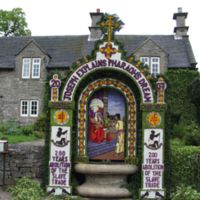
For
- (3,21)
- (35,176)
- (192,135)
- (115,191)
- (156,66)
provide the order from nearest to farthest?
1. (115,191)
2. (35,176)
3. (192,135)
4. (156,66)
5. (3,21)

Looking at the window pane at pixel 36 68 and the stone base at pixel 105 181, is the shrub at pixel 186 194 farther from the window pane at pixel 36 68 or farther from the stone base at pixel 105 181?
the window pane at pixel 36 68

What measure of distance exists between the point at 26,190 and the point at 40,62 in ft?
58.3

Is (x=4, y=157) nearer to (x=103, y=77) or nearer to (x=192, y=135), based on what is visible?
(x=103, y=77)

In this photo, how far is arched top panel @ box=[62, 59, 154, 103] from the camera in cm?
1476

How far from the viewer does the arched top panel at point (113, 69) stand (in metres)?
14.8

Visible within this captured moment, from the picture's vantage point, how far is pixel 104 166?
569 inches

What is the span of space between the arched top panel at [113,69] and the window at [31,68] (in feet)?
51.9

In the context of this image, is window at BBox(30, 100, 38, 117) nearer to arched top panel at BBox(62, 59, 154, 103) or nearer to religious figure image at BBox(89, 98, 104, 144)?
religious figure image at BBox(89, 98, 104, 144)

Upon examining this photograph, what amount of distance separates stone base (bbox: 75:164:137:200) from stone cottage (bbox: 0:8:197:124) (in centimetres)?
1529

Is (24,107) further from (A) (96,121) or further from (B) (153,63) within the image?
(A) (96,121)

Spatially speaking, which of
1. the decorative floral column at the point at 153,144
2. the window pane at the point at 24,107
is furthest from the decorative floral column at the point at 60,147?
the window pane at the point at 24,107

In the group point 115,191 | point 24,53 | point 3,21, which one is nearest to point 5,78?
point 24,53

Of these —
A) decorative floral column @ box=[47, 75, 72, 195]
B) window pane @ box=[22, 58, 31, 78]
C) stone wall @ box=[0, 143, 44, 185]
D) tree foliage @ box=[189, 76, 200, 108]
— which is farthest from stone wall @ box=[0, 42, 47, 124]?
decorative floral column @ box=[47, 75, 72, 195]

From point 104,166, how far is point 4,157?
3.89 meters
